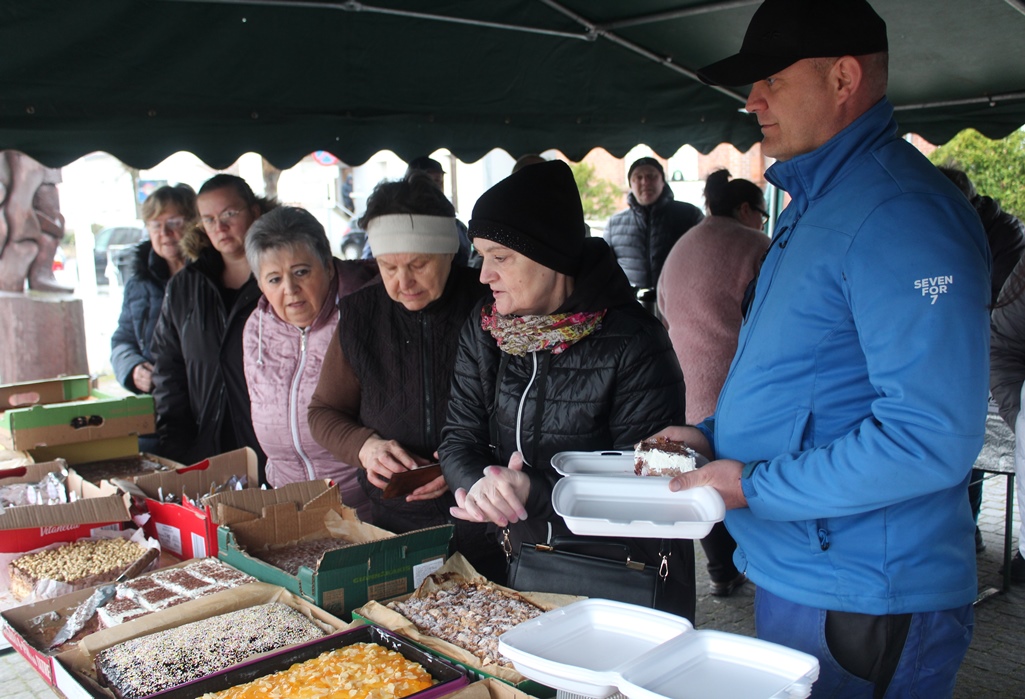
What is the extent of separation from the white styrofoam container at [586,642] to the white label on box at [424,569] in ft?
2.47

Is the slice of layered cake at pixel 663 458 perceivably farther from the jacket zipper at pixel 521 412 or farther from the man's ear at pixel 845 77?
the man's ear at pixel 845 77

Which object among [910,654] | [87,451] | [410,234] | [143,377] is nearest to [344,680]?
[910,654]

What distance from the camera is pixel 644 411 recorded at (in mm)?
1994

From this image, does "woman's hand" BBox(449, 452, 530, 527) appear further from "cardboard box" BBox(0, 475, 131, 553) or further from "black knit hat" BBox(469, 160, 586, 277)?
"cardboard box" BBox(0, 475, 131, 553)

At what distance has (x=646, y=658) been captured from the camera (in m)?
1.19

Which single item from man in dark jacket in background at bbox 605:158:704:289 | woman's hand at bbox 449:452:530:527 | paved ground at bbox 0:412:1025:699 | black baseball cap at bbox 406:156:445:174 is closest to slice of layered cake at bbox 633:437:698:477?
woman's hand at bbox 449:452:530:527

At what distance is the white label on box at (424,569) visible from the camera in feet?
6.74

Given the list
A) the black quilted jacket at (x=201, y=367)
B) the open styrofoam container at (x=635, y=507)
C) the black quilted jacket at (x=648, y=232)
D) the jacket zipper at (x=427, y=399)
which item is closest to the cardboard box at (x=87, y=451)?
the black quilted jacket at (x=201, y=367)

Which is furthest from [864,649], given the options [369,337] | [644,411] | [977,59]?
[977,59]

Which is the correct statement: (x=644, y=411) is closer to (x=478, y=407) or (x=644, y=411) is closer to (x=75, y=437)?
(x=478, y=407)

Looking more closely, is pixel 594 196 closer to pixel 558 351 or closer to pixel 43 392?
pixel 43 392

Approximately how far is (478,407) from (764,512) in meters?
0.92

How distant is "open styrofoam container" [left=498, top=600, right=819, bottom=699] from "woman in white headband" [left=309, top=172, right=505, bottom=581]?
3.81 feet

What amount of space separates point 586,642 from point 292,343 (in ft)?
6.45
